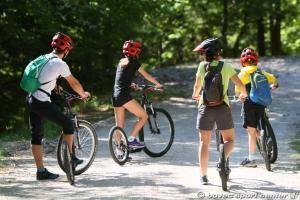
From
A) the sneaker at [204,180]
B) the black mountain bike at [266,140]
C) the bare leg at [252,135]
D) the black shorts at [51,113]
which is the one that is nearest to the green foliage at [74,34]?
the black shorts at [51,113]

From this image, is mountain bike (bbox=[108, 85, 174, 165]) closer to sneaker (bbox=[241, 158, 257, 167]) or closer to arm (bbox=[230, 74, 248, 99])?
sneaker (bbox=[241, 158, 257, 167])

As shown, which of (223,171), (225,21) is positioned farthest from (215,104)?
(225,21)

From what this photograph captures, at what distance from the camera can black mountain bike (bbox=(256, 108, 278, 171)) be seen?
25.9ft

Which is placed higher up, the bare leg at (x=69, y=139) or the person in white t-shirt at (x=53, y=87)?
the person in white t-shirt at (x=53, y=87)

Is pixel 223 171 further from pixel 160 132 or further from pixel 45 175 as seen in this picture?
pixel 160 132

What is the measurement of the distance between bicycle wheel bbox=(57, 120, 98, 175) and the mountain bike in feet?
1.86

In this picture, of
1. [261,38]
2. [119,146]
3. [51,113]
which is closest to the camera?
[51,113]

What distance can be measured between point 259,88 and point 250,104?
0.92 feet

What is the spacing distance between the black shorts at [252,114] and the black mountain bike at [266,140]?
61 millimetres

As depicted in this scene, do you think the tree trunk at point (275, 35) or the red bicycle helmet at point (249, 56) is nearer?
the red bicycle helmet at point (249, 56)

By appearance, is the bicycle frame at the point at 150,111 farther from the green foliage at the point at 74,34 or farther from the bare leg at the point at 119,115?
the green foliage at the point at 74,34

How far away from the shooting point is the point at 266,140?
7930 mm

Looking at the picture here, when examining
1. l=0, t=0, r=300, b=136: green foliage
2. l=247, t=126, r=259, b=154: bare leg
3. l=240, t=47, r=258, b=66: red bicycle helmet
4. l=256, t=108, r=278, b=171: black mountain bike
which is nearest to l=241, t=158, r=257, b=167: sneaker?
l=247, t=126, r=259, b=154: bare leg

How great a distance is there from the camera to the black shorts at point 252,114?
8.09 m
